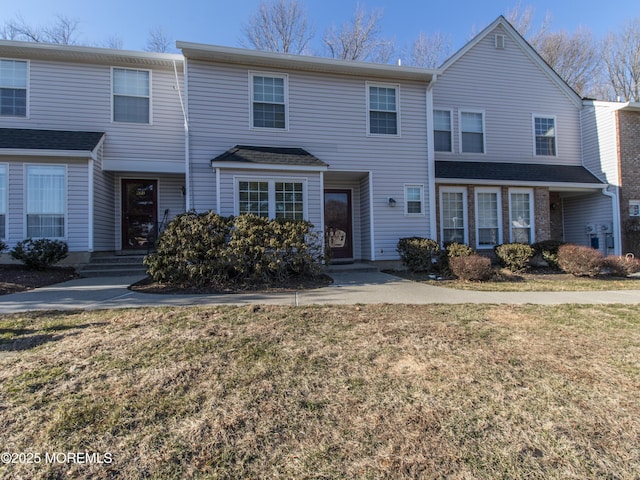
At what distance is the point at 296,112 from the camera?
10.0 m

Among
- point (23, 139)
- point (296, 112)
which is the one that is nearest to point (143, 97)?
Result: point (23, 139)

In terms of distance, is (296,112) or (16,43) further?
(296,112)

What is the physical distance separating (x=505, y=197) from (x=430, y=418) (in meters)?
11.1

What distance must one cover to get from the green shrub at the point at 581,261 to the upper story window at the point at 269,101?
27.6ft

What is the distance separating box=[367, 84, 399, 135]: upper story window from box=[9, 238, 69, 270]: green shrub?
9013 mm

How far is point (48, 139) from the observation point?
8.83 metres

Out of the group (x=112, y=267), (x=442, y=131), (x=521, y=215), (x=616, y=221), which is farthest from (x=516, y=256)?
(x=112, y=267)

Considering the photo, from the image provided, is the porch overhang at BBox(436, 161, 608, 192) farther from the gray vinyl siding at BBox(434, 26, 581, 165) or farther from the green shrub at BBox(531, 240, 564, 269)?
the green shrub at BBox(531, 240, 564, 269)

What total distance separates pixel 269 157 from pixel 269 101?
2038mm

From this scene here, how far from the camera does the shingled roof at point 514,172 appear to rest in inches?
440

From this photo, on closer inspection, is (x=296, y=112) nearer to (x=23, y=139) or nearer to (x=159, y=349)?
(x=23, y=139)

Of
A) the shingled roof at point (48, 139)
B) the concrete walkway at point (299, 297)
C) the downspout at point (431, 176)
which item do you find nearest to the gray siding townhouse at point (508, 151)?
the downspout at point (431, 176)

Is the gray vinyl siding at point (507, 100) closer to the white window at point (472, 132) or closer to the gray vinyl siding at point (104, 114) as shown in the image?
the white window at point (472, 132)

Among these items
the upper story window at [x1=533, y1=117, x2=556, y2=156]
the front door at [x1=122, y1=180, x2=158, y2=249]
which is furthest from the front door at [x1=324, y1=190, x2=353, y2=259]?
the upper story window at [x1=533, y1=117, x2=556, y2=156]
